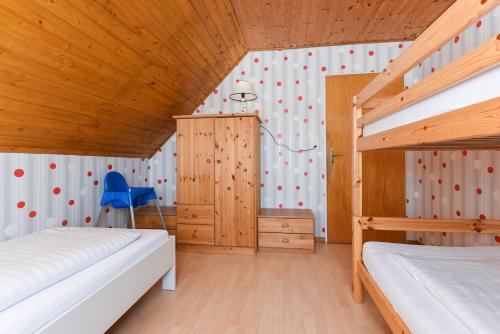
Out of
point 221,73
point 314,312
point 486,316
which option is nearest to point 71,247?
point 314,312

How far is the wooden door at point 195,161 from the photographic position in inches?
105

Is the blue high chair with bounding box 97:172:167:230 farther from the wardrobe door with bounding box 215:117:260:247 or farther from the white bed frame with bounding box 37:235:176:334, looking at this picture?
the white bed frame with bounding box 37:235:176:334

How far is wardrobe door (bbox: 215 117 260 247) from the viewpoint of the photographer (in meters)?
2.61

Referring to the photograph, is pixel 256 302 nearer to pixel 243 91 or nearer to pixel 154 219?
pixel 154 219

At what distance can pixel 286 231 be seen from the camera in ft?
8.75

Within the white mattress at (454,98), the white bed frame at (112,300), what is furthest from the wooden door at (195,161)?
the white mattress at (454,98)

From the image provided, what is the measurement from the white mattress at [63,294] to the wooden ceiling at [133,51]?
1.12 metres

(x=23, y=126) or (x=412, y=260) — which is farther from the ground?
(x=23, y=126)

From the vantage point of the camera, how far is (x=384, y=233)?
9.57 ft

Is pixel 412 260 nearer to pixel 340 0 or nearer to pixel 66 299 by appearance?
pixel 66 299

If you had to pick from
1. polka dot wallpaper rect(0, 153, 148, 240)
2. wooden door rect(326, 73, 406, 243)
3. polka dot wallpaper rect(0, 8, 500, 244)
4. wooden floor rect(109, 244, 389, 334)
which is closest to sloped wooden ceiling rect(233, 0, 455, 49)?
polka dot wallpaper rect(0, 8, 500, 244)

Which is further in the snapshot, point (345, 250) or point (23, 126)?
point (345, 250)

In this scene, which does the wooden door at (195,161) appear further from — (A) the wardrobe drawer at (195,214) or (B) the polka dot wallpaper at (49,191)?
(B) the polka dot wallpaper at (49,191)

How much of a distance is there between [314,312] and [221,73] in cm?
263
